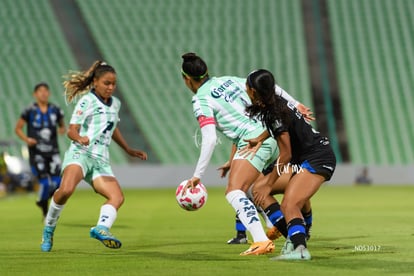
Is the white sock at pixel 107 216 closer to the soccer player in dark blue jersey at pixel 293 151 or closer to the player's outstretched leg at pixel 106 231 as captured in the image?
the player's outstretched leg at pixel 106 231

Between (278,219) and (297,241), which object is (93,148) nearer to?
(278,219)

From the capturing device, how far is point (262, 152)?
910cm

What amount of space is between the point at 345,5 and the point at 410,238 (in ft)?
104

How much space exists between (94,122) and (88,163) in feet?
1.43

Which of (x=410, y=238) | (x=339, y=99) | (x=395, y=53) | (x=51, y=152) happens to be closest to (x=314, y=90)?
(x=339, y=99)

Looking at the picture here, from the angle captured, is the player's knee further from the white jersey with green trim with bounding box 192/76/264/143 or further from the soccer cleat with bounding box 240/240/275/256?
the white jersey with green trim with bounding box 192/76/264/143

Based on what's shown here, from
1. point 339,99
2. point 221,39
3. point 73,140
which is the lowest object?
point 73,140

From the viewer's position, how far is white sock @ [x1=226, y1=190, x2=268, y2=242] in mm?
8719

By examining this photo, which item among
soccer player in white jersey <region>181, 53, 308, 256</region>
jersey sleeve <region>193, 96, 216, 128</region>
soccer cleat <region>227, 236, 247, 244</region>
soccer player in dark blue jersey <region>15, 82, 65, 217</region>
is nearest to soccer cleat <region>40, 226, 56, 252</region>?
soccer player in white jersey <region>181, 53, 308, 256</region>

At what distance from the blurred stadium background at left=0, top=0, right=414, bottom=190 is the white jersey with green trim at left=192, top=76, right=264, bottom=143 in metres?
23.1

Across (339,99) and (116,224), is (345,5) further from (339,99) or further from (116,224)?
(116,224)

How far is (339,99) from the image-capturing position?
121 feet

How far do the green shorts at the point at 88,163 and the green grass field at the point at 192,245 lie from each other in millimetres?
772

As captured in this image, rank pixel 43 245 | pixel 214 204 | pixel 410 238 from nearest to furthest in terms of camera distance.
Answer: pixel 43 245
pixel 410 238
pixel 214 204
